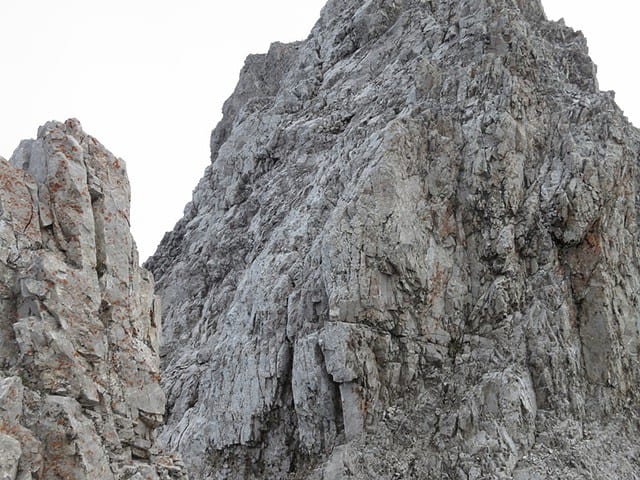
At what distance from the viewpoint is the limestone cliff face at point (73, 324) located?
13.9 m

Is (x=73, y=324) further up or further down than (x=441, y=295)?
further down

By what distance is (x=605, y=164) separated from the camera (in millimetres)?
34875

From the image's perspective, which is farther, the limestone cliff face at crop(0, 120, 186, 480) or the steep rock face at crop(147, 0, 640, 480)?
the steep rock face at crop(147, 0, 640, 480)

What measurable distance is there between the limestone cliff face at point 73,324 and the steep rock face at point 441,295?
14.7m

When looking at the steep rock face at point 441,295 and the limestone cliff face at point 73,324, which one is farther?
the steep rock face at point 441,295

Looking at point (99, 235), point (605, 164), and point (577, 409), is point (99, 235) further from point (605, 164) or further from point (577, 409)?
point (605, 164)

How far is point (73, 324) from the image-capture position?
50.6ft

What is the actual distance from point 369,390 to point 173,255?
79.2 ft

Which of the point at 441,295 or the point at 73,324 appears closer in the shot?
the point at 73,324

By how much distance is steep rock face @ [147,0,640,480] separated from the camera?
98.6 ft

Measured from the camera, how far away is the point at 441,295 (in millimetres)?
33375

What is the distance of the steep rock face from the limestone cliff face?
14.7 metres

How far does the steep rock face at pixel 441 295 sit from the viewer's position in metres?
30.1

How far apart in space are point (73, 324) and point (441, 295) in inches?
842
